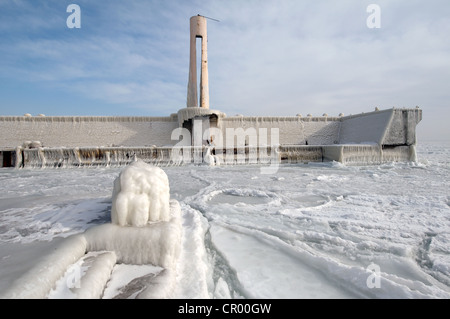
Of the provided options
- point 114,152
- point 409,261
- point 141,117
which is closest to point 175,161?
point 114,152

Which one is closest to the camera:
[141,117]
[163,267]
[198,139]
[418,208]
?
[163,267]

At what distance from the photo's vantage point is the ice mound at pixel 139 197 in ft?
5.66

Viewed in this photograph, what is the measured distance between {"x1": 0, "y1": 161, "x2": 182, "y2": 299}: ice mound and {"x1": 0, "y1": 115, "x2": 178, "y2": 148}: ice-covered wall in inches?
570

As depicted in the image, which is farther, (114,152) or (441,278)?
(114,152)

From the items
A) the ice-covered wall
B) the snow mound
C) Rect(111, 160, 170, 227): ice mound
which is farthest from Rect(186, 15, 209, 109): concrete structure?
the snow mound

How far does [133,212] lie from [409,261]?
7.23 ft

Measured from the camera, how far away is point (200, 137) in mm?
14430

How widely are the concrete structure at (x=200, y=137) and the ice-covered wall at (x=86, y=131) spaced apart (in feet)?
0.17

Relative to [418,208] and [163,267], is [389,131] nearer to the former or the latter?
[418,208]

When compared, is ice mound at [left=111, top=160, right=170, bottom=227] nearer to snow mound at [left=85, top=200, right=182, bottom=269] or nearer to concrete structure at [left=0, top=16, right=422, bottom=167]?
snow mound at [left=85, top=200, right=182, bottom=269]

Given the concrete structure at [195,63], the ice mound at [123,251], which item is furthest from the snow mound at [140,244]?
the concrete structure at [195,63]

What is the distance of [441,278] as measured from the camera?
1647 millimetres

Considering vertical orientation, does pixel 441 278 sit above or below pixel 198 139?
below

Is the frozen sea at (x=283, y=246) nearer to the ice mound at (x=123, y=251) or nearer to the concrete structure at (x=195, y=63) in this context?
the ice mound at (x=123, y=251)
